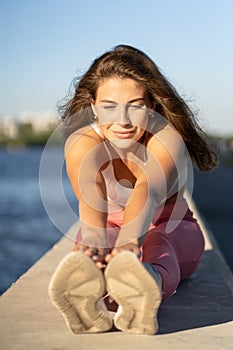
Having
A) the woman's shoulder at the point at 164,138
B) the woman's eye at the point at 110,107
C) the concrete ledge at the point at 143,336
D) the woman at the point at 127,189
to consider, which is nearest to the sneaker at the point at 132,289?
the woman at the point at 127,189

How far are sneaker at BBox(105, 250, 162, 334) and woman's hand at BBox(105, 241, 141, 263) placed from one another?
0.09m

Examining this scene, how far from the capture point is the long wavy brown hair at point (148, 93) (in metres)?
3.06

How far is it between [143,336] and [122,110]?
96cm

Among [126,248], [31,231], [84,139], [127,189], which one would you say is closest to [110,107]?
[84,139]

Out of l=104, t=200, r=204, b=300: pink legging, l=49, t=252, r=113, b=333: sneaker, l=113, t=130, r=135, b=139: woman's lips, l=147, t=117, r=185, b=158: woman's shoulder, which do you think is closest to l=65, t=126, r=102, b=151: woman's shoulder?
l=113, t=130, r=135, b=139: woman's lips

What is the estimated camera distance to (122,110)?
9.75 feet

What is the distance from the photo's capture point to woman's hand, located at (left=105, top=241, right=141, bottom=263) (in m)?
2.50

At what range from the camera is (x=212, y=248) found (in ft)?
17.2

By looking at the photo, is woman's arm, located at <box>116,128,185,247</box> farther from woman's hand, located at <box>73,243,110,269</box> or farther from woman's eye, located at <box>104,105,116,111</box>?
woman's eye, located at <box>104,105,116,111</box>

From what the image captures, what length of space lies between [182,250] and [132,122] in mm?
774

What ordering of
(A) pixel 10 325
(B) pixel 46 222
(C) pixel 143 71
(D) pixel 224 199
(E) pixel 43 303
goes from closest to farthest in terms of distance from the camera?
Result: (A) pixel 10 325 < (C) pixel 143 71 < (E) pixel 43 303 < (B) pixel 46 222 < (D) pixel 224 199

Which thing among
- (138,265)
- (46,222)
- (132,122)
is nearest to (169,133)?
(132,122)

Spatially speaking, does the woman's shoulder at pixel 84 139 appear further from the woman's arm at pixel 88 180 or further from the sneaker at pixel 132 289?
the sneaker at pixel 132 289

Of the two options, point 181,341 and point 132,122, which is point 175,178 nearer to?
point 132,122
